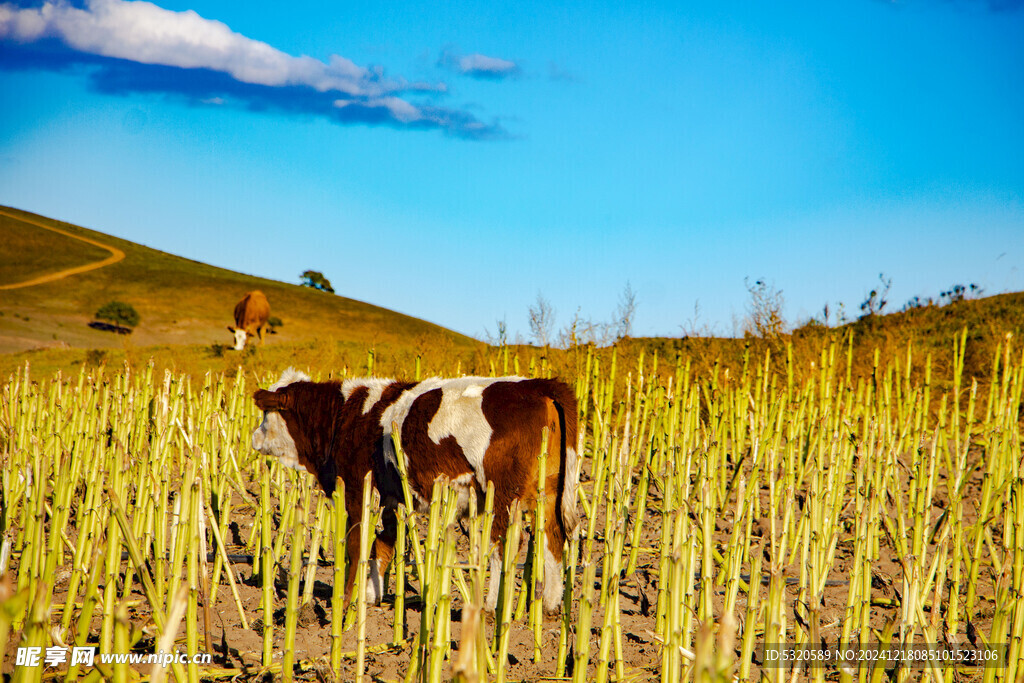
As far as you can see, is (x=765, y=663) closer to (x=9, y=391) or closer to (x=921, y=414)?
(x=921, y=414)

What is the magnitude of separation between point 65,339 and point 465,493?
4071cm

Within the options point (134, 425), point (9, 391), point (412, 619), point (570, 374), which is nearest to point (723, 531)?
point (412, 619)

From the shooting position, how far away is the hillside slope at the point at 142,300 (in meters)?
40.1

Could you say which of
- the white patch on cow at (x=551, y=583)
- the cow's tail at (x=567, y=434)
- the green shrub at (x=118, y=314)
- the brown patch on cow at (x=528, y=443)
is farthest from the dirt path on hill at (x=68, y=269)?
the white patch on cow at (x=551, y=583)

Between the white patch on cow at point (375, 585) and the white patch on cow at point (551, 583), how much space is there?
1.03 metres

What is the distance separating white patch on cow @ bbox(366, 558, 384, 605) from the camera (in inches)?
160

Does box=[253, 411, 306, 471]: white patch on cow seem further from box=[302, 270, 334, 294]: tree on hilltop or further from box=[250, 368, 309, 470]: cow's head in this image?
box=[302, 270, 334, 294]: tree on hilltop

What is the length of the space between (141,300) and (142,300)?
7cm

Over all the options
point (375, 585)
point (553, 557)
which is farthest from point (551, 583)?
point (375, 585)

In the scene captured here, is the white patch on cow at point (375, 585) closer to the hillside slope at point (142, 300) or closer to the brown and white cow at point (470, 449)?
the brown and white cow at point (470, 449)

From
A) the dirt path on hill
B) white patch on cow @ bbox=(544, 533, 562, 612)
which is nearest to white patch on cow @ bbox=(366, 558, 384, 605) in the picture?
white patch on cow @ bbox=(544, 533, 562, 612)

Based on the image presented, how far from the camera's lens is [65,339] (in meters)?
37.1

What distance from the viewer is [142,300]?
165ft

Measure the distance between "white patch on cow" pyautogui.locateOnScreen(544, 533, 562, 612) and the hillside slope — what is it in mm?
30086
